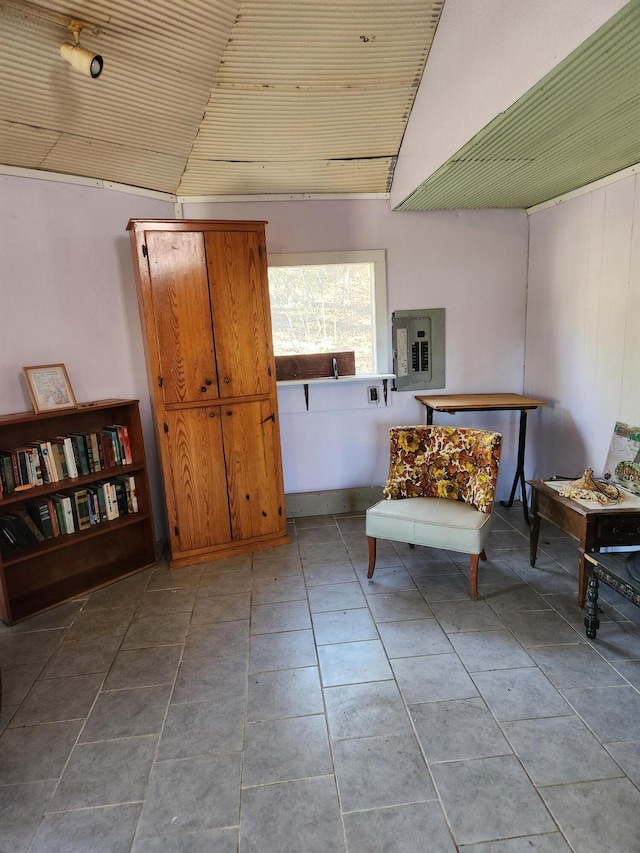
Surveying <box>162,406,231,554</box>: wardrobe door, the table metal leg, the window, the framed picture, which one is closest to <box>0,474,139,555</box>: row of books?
<box>162,406,231,554</box>: wardrobe door

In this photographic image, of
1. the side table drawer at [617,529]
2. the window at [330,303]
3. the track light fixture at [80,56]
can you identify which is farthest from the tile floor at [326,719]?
the track light fixture at [80,56]

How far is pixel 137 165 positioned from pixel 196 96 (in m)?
0.64

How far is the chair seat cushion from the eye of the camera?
271 cm

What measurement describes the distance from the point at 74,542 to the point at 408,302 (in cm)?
286

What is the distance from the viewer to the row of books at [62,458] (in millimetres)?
2732

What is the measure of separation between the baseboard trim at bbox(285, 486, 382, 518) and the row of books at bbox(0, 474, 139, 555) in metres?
1.29

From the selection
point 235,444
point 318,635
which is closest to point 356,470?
point 235,444

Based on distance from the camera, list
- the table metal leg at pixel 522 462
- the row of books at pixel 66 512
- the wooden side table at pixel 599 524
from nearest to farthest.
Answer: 1. the wooden side table at pixel 599 524
2. the row of books at pixel 66 512
3. the table metal leg at pixel 522 462

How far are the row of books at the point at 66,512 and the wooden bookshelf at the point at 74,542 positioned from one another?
0.04m

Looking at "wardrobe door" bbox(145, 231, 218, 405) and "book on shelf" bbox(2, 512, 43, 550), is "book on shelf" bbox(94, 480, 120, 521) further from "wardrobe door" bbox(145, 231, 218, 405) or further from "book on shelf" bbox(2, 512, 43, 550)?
"wardrobe door" bbox(145, 231, 218, 405)

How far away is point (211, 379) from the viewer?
3184 mm

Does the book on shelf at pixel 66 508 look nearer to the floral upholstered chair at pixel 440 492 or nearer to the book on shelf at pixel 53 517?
the book on shelf at pixel 53 517

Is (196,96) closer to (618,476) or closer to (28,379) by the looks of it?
(28,379)

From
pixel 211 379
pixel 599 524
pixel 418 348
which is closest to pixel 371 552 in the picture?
pixel 599 524
